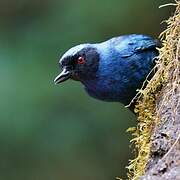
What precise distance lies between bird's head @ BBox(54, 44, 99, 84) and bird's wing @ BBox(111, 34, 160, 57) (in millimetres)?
190

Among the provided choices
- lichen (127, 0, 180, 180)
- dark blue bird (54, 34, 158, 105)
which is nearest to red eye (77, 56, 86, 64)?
dark blue bird (54, 34, 158, 105)

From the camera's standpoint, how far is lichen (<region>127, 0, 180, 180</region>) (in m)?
3.56

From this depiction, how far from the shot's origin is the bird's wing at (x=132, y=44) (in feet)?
16.1

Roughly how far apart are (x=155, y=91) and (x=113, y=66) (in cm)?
103

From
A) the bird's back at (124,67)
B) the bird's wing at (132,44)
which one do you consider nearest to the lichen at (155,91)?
the bird's back at (124,67)

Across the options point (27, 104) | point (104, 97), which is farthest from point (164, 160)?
point (27, 104)

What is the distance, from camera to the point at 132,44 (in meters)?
4.98

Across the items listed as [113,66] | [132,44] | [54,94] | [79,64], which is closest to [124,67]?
[113,66]

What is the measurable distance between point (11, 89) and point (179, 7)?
14.4 feet

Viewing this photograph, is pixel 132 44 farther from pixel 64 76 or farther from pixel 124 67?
pixel 64 76

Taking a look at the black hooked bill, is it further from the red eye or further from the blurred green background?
the blurred green background

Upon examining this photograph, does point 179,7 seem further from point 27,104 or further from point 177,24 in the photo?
point 27,104

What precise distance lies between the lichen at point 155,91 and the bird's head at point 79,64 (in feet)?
3.30

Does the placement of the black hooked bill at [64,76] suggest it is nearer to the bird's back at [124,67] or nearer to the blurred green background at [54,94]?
the bird's back at [124,67]
